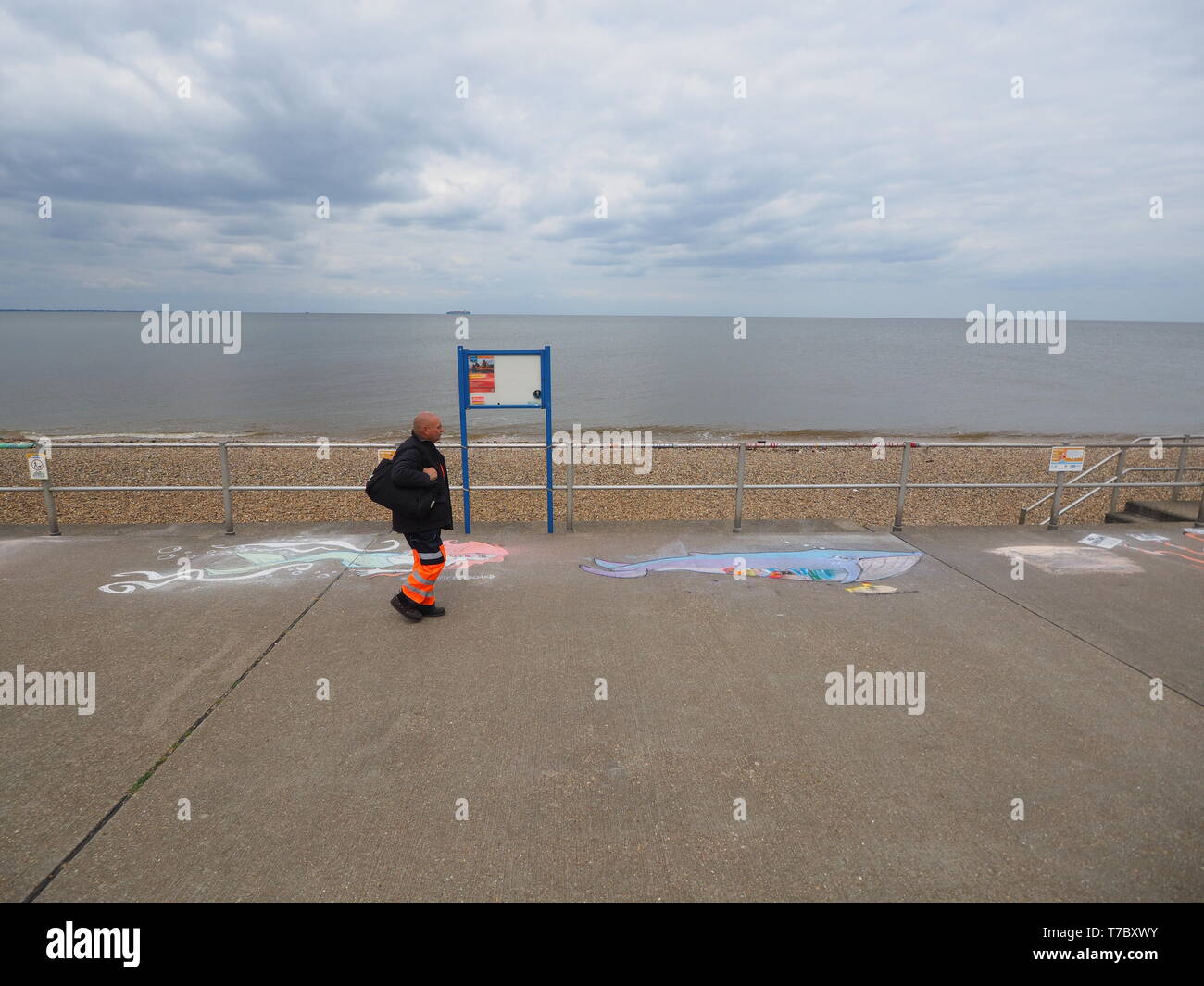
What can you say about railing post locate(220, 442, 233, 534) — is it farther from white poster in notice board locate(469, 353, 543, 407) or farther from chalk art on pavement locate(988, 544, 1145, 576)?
chalk art on pavement locate(988, 544, 1145, 576)

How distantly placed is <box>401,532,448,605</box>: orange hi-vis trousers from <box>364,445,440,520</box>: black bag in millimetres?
215

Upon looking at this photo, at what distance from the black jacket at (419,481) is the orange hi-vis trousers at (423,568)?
0.35 ft

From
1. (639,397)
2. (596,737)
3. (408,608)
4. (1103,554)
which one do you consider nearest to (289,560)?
(408,608)

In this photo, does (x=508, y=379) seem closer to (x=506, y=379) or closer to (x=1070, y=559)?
(x=506, y=379)

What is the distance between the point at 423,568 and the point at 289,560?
2299 mm

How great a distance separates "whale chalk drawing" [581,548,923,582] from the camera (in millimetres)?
6590

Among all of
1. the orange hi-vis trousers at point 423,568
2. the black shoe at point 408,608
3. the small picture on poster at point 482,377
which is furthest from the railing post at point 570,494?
the black shoe at point 408,608

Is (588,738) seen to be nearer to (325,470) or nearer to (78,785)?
(78,785)

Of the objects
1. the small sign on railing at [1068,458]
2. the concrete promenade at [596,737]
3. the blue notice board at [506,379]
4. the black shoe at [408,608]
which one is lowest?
the concrete promenade at [596,737]

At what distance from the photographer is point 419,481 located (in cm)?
513

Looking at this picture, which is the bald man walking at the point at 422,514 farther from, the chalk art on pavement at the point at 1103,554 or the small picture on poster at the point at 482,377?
the chalk art on pavement at the point at 1103,554

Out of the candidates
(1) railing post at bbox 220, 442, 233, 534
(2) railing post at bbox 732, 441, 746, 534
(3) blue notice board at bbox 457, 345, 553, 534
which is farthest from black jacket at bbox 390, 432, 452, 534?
(2) railing post at bbox 732, 441, 746, 534

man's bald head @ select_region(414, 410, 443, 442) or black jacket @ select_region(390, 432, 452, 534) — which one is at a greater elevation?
man's bald head @ select_region(414, 410, 443, 442)

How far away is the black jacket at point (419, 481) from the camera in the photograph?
16.8ft
